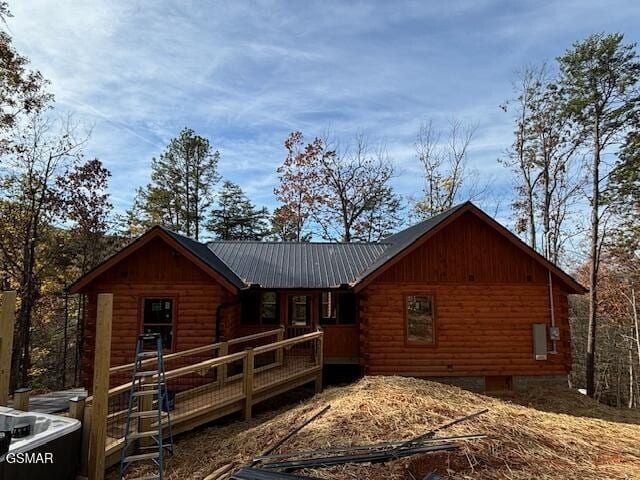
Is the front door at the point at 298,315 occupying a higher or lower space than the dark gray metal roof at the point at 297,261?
lower

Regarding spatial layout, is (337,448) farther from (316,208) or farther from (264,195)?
(264,195)

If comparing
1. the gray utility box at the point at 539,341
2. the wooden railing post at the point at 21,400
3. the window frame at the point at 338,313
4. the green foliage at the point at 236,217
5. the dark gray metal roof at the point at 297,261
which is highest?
the green foliage at the point at 236,217

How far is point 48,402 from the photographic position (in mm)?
10375

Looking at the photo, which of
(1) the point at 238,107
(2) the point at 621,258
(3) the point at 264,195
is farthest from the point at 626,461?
(3) the point at 264,195

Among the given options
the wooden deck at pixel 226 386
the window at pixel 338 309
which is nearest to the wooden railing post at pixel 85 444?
the wooden deck at pixel 226 386

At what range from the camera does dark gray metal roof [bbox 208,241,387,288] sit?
12.3m

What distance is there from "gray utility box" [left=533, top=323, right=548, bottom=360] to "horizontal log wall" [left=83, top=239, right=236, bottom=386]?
886 centimetres

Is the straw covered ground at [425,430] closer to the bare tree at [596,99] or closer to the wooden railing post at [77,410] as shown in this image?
the wooden railing post at [77,410]

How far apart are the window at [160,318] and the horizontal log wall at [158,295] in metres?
0.14

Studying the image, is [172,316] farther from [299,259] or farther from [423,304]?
[423,304]

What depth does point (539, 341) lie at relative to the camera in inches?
436

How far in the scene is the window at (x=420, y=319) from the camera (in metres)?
11.3

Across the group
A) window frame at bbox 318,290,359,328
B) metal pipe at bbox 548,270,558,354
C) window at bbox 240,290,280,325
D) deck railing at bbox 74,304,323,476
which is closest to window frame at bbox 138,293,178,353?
deck railing at bbox 74,304,323,476

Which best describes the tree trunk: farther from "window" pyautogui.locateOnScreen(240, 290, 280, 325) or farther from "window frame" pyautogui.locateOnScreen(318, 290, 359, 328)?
"window" pyautogui.locateOnScreen(240, 290, 280, 325)
